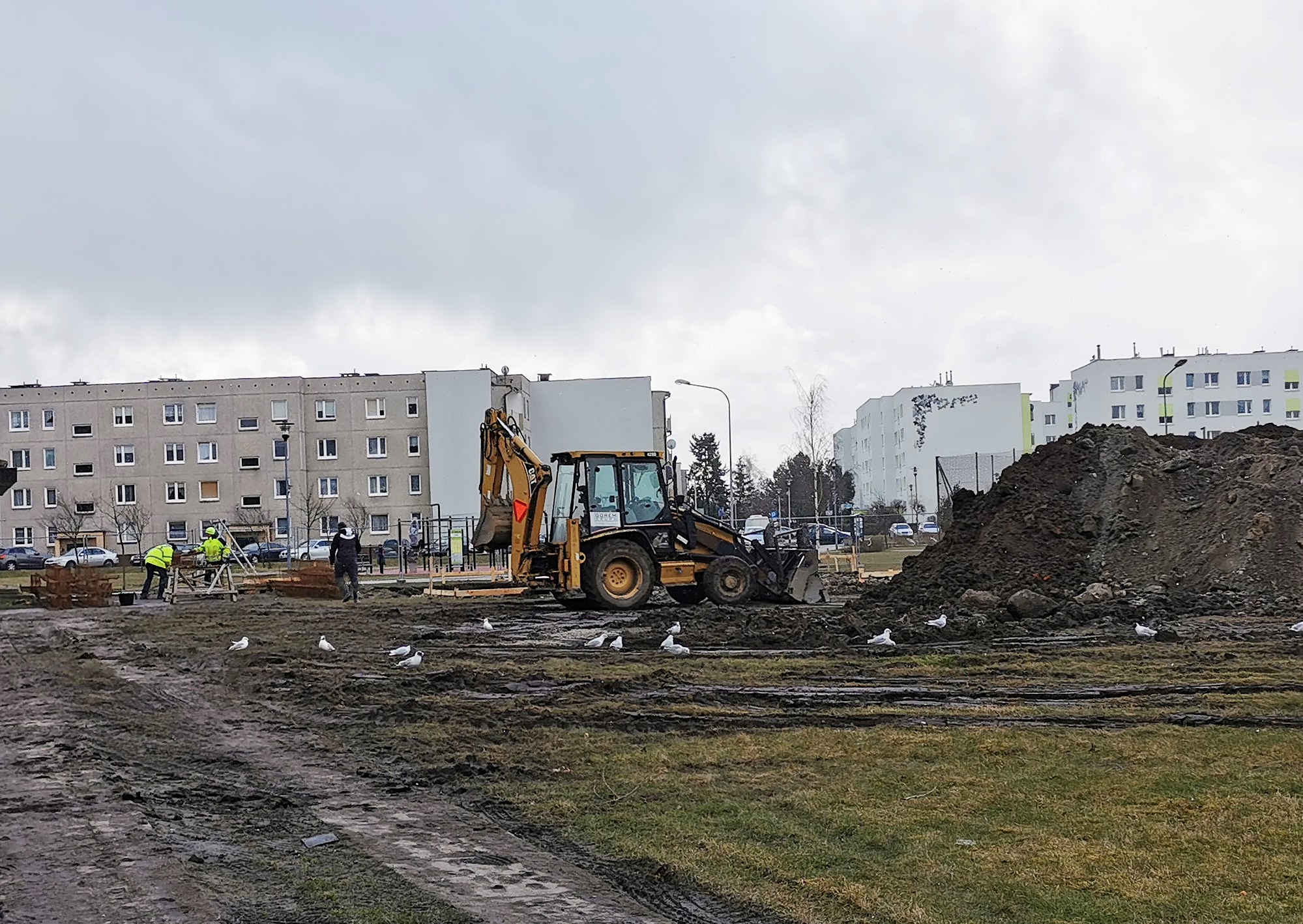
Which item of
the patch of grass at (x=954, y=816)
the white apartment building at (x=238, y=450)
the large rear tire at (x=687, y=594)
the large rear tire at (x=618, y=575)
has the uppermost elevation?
the white apartment building at (x=238, y=450)

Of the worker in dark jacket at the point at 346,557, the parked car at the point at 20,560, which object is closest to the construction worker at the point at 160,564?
the worker in dark jacket at the point at 346,557

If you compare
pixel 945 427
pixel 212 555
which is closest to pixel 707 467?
pixel 945 427

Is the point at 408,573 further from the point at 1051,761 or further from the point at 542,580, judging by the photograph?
the point at 1051,761

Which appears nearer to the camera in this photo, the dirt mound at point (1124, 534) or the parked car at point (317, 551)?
the dirt mound at point (1124, 534)

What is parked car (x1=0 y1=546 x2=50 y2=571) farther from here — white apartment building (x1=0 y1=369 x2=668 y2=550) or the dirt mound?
the dirt mound

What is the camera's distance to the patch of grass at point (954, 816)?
5566 mm

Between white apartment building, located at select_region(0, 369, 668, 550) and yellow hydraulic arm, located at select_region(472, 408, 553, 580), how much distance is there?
48.5 m

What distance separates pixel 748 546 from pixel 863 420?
95177mm

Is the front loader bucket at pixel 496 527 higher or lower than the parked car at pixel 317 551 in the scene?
higher

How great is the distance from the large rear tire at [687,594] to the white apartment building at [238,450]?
4994cm

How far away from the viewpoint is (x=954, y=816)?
A: 6988 mm

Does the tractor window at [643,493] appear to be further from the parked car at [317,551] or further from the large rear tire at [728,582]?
the parked car at [317,551]

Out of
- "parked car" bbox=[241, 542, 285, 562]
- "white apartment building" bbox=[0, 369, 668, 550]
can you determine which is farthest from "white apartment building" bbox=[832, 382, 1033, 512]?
"parked car" bbox=[241, 542, 285, 562]

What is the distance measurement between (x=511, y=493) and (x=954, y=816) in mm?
16577
